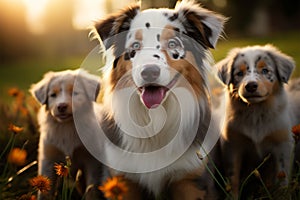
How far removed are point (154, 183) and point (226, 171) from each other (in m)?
0.83

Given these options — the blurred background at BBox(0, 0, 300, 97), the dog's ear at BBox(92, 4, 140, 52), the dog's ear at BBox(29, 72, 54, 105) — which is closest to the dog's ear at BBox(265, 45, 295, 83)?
the dog's ear at BBox(92, 4, 140, 52)

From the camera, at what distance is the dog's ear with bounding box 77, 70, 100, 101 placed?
457 cm

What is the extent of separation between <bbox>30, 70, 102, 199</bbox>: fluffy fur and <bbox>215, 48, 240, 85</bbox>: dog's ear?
45.9 inches

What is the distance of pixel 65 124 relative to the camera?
4516 millimetres

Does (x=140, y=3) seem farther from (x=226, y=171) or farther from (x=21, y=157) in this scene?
(x=21, y=157)

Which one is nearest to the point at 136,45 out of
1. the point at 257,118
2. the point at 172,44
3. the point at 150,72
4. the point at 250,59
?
the point at 172,44

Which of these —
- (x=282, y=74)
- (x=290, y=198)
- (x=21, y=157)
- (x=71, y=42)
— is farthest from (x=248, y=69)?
(x=71, y=42)

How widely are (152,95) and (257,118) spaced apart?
1.20 m

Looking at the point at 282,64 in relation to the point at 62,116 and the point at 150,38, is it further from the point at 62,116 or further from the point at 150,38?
the point at 62,116

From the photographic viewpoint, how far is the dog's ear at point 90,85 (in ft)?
15.0

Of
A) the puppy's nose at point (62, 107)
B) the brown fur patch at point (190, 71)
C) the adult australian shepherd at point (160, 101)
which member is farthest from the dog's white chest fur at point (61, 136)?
the brown fur patch at point (190, 71)

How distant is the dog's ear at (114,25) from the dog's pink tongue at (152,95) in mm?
529

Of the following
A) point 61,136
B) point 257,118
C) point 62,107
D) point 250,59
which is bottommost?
point 61,136

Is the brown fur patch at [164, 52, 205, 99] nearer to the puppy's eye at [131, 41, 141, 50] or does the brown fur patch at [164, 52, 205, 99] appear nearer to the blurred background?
the puppy's eye at [131, 41, 141, 50]
